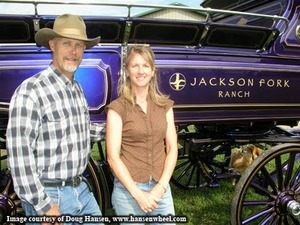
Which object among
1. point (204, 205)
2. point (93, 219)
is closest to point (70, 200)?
point (93, 219)

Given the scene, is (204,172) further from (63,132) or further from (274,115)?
(63,132)

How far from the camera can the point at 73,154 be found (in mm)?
1879

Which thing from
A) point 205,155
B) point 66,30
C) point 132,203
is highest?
point 66,30

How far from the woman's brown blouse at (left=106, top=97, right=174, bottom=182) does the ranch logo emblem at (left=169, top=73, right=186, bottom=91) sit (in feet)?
2.21

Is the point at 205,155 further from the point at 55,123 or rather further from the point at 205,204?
the point at 55,123

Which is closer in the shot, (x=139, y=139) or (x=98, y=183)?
(x=139, y=139)

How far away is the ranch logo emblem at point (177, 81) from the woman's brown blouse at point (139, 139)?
673 millimetres

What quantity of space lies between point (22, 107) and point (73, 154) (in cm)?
39

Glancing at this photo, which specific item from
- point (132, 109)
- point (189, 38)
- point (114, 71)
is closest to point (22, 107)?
point (132, 109)

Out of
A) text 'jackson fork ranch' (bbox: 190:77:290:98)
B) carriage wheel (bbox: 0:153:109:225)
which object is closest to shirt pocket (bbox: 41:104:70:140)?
carriage wheel (bbox: 0:153:109:225)

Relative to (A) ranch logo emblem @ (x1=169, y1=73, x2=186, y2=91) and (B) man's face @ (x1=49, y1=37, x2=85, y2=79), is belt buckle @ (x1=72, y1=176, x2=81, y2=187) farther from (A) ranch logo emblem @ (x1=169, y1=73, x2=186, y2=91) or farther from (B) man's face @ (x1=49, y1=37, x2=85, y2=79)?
(A) ranch logo emblem @ (x1=169, y1=73, x2=186, y2=91)

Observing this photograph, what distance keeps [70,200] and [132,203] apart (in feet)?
1.20

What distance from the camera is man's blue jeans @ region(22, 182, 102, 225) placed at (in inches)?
71.9

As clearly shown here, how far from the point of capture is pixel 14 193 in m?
2.54
